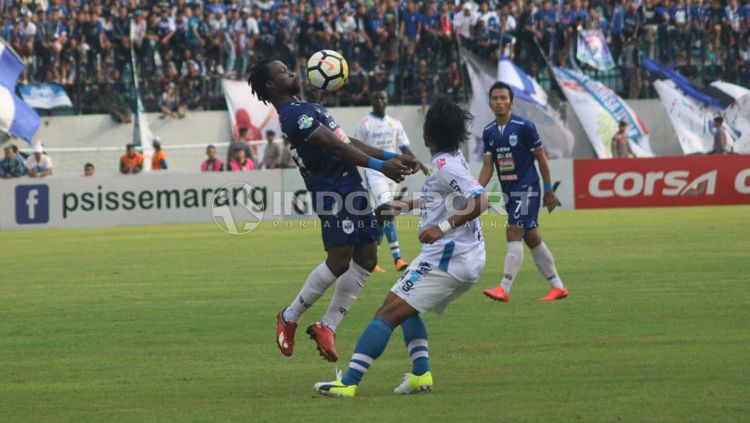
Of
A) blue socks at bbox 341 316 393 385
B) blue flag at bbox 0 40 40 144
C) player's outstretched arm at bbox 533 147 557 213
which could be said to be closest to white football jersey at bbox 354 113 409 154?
player's outstretched arm at bbox 533 147 557 213

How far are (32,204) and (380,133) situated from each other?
43.5 ft

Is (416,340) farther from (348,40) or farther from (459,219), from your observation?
(348,40)

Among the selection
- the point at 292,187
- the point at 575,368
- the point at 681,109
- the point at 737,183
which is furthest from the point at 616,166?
the point at 575,368

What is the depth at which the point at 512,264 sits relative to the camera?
12.6 metres

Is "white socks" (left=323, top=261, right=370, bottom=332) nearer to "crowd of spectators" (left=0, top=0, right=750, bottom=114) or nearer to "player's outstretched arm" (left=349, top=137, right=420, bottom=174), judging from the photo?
"player's outstretched arm" (left=349, top=137, right=420, bottom=174)

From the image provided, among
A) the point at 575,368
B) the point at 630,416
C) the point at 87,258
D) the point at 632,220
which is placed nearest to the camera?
the point at 630,416

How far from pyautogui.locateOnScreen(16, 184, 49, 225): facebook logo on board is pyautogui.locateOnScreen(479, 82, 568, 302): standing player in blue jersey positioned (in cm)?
1760

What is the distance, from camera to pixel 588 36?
33.0 m

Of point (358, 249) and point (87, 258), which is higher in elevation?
point (358, 249)

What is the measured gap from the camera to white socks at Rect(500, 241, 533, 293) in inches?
496

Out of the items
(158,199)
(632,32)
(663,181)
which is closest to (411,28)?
(632,32)

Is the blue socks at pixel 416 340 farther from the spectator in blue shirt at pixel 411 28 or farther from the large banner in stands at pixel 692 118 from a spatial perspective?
the large banner in stands at pixel 692 118

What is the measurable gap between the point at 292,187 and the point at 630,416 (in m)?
22.1

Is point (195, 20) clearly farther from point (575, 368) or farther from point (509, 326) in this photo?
point (575, 368)
